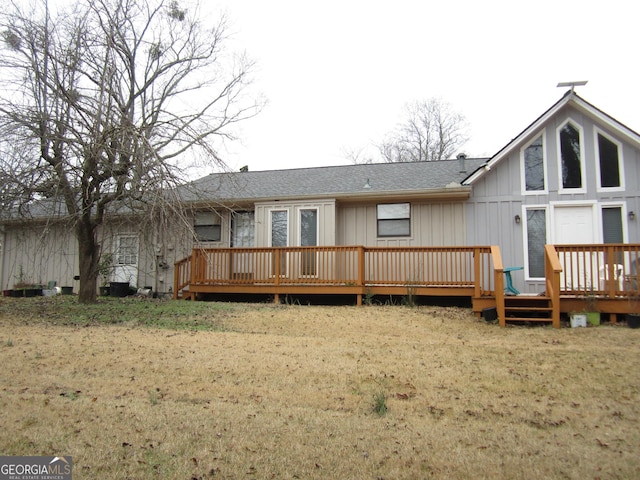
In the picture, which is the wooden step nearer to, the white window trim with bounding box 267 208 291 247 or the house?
the house

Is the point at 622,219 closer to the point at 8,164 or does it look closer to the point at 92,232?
the point at 92,232

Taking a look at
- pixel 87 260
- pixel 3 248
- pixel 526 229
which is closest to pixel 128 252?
pixel 87 260

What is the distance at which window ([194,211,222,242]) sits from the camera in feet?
47.5

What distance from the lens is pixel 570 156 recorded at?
1158cm

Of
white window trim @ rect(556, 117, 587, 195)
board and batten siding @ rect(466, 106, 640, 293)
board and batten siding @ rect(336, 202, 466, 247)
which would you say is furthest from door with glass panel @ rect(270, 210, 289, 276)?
white window trim @ rect(556, 117, 587, 195)

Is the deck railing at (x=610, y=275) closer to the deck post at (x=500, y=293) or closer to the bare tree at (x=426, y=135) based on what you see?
the deck post at (x=500, y=293)

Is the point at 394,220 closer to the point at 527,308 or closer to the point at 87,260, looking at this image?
the point at 527,308

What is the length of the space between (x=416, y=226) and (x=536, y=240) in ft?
9.64

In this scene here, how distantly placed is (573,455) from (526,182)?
9.34m

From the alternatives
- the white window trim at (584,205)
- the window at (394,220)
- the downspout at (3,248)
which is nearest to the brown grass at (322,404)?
the white window trim at (584,205)

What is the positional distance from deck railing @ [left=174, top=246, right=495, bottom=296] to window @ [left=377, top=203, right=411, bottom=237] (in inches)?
42.1

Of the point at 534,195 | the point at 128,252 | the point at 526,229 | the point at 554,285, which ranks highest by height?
the point at 534,195

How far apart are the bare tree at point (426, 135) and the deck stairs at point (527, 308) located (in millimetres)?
26768

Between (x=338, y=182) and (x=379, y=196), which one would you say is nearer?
(x=379, y=196)
